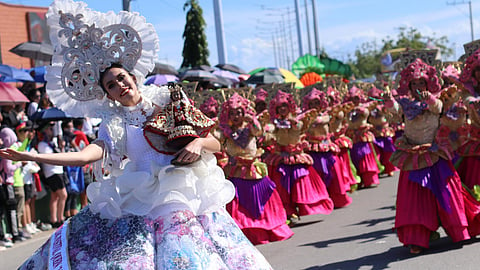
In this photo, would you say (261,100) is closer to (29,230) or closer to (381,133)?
(29,230)

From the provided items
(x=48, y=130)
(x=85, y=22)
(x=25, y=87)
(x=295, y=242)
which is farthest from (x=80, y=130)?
(x=85, y=22)

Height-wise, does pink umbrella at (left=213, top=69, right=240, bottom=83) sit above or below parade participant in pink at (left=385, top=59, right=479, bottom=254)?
above

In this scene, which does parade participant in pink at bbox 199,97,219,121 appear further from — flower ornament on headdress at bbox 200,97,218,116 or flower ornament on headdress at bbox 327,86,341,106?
flower ornament on headdress at bbox 327,86,341,106

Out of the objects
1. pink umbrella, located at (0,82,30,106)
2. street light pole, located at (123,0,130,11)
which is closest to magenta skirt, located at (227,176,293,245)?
street light pole, located at (123,0,130,11)

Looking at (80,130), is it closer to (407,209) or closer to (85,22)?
(407,209)

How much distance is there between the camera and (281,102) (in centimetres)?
932

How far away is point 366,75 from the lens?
231 feet

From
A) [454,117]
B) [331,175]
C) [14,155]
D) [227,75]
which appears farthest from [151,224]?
[227,75]

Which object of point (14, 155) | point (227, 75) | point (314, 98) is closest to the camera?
point (14, 155)

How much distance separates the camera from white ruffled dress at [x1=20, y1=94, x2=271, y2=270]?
10.7 feet

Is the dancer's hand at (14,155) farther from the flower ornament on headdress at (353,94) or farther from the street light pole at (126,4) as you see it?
the flower ornament on headdress at (353,94)

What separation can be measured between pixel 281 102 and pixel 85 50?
5616 mm

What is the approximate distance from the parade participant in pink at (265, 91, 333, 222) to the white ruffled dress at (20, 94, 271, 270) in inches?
222

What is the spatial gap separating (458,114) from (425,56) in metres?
0.73
